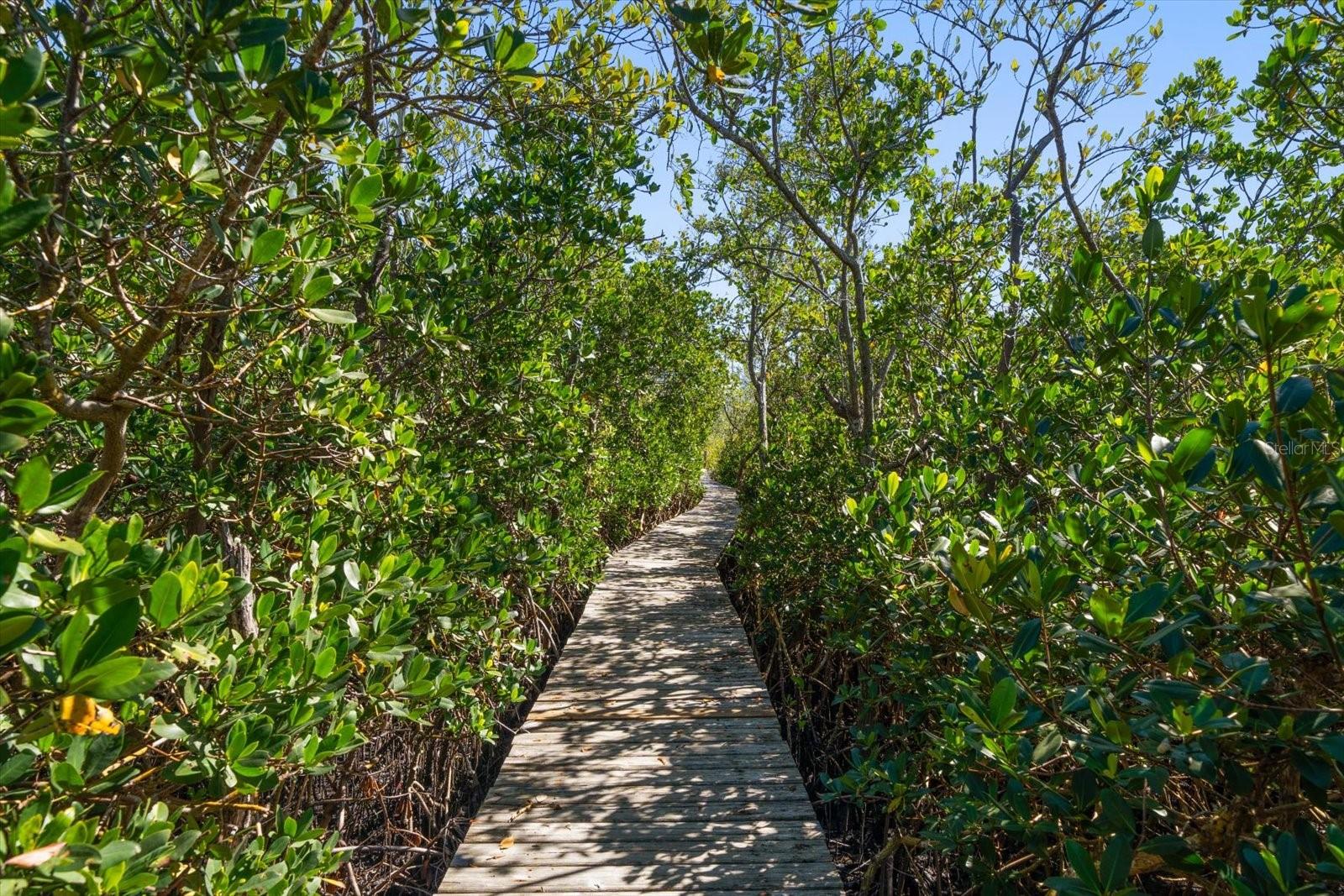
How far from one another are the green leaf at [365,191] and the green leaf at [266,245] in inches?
6.8

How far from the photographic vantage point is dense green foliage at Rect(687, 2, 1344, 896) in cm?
97

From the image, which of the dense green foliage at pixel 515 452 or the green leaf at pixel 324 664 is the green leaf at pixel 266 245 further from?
the green leaf at pixel 324 664

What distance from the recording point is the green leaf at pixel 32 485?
2.39 feet

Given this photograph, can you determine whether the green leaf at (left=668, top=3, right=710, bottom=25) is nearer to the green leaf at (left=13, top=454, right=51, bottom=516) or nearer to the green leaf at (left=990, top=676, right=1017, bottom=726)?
the green leaf at (left=13, top=454, right=51, bottom=516)

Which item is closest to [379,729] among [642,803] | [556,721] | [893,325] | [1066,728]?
[556,721]

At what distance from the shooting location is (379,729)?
292 centimetres

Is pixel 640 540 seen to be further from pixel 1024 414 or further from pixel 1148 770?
pixel 1148 770

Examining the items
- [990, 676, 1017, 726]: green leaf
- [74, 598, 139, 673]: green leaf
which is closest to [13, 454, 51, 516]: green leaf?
[74, 598, 139, 673]: green leaf

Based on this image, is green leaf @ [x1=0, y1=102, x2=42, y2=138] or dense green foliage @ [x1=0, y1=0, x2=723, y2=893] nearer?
green leaf @ [x1=0, y1=102, x2=42, y2=138]

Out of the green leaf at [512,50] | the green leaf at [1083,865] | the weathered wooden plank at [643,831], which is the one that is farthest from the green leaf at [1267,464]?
the weathered wooden plank at [643,831]

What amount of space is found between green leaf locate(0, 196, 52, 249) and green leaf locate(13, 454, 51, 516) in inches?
10.1

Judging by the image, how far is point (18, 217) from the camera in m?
0.64

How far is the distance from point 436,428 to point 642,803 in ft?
6.87

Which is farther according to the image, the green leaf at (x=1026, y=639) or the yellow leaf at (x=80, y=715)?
the green leaf at (x=1026, y=639)
